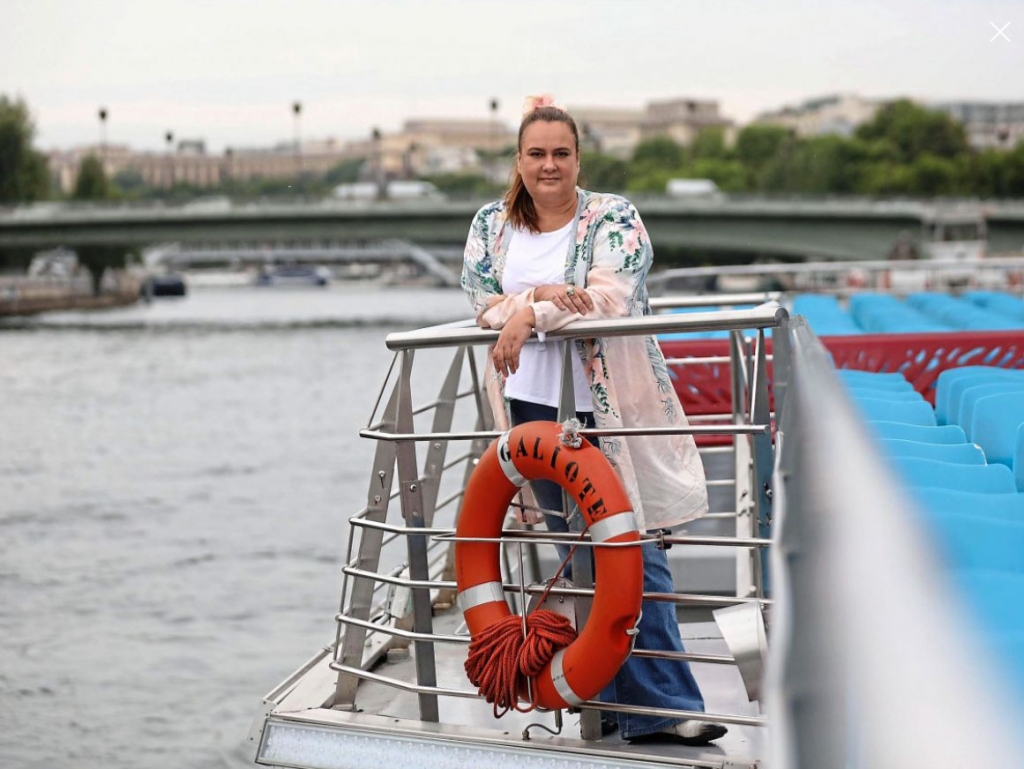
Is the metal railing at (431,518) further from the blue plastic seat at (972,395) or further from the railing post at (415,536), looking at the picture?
the blue plastic seat at (972,395)

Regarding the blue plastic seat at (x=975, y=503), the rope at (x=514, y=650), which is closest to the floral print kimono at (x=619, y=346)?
the rope at (x=514, y=650)

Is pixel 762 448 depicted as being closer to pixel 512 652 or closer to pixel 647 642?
pixel 647 642

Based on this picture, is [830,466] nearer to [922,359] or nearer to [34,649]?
[922,359]

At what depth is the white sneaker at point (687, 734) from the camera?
3883 millimetres

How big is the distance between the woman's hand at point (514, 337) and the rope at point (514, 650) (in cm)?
45

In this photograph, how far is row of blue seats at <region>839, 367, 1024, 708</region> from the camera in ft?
7.23

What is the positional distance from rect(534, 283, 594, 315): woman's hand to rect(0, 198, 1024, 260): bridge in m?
47.0

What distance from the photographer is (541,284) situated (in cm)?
379

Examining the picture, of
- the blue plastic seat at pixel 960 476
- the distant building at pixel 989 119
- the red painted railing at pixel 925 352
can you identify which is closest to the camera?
the blue plastic seat at pixel 960 476

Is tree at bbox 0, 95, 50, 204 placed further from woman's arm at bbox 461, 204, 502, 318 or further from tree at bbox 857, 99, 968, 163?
woman's arm at bbox 461, 204, 502, 318

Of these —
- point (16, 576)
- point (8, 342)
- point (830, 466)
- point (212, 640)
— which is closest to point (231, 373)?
point (8, 342)

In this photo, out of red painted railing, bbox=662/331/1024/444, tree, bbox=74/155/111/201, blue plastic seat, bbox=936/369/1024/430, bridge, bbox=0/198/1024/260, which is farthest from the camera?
tree, bbox=74/155/111/201

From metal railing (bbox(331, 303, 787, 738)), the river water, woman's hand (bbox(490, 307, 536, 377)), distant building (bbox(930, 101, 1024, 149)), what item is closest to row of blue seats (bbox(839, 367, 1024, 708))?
metal railing (bbox(331, 303, 787, 738))

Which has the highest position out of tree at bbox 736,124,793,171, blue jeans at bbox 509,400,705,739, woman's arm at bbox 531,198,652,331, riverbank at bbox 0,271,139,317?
tree at bbox 736,124,793,171
